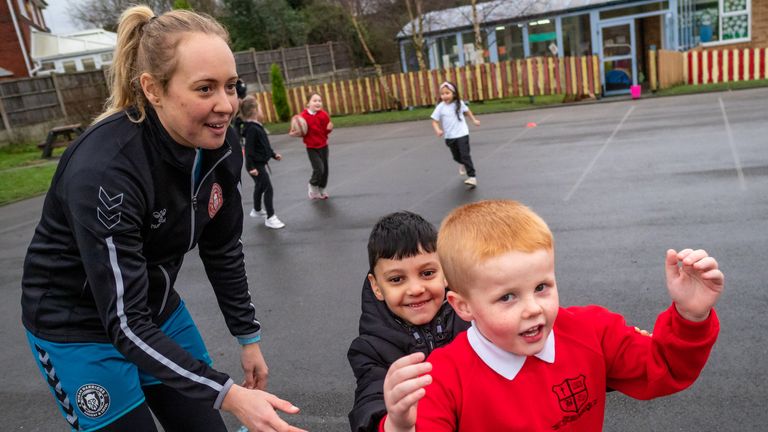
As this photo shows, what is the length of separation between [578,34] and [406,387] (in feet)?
81.3

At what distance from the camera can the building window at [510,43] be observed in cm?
2648

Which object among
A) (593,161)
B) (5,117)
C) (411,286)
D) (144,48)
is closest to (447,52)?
(5,117)

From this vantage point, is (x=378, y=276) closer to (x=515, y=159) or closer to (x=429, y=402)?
(x=429, y=402)

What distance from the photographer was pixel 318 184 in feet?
35.0

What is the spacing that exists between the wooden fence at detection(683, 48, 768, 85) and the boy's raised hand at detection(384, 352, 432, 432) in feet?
74.2

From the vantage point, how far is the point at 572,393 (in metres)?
1.71

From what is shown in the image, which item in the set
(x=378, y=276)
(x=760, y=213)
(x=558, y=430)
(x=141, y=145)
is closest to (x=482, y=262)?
(x=558, y=430)

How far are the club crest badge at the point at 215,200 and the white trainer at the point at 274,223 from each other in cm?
653

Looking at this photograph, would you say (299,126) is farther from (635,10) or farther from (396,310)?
(635,10)

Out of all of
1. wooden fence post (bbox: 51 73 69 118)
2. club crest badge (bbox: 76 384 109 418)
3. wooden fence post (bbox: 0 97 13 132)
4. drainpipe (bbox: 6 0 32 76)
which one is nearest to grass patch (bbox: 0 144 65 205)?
wooden fence post (bbox: 0 97 13 132)

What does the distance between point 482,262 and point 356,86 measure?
991 inches

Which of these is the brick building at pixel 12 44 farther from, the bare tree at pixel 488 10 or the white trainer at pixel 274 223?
the white trainer at pixel 274 223

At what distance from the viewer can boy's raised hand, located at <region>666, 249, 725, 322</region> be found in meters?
1.55

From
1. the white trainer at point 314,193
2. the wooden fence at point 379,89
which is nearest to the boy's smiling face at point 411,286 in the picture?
the white trainer at point 314,193
